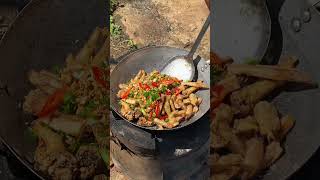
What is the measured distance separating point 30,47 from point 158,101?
908 mm

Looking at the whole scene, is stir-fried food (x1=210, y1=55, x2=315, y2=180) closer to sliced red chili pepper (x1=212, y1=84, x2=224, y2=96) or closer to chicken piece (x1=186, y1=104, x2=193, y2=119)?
sliced red chili pepper (x1=212, y1=84, x2=224, y2=96)

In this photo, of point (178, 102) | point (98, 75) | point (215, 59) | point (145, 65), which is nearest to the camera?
point (98, 75)

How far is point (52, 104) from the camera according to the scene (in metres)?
2.80

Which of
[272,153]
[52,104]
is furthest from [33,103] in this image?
[272,153]

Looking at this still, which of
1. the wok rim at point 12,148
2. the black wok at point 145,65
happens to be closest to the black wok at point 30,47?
the wok rim at point 12,148

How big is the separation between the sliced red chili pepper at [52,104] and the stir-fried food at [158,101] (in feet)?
1.93

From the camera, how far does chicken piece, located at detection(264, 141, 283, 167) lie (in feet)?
8.43

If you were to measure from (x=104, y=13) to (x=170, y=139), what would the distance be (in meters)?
0.99

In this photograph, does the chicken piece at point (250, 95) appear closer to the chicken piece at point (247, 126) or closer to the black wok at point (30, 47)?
the chicken piece at point (247, 126)

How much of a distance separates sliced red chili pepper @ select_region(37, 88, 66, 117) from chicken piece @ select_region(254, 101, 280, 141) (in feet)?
3.67

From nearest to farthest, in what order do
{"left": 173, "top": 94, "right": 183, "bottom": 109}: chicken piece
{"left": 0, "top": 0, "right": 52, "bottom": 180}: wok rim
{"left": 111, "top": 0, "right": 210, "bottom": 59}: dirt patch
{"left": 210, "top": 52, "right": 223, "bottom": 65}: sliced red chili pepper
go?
{"left": 0, "top": 0, "right": 52, "bottom": 180}: wok rim → {"left": 210, "top": 52, "right": 223, "bottom": 65}: sliced red chili pepper → {"left": 173, "top": 94, "right": 183, "bottom": 109}: chicken piece → {"left": 111, "top": 0, "right": 210, "bottom": 59}: dirt patch

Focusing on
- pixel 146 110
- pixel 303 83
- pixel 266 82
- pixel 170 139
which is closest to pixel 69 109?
pixel 146 110

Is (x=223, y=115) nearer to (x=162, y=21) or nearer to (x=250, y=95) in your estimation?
(x=250, y=95)

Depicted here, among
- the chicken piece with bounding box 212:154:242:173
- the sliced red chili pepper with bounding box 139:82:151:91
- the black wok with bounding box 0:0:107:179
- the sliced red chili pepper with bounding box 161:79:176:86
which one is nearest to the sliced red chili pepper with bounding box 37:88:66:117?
the black wok with bounding box 0:0:107:179
